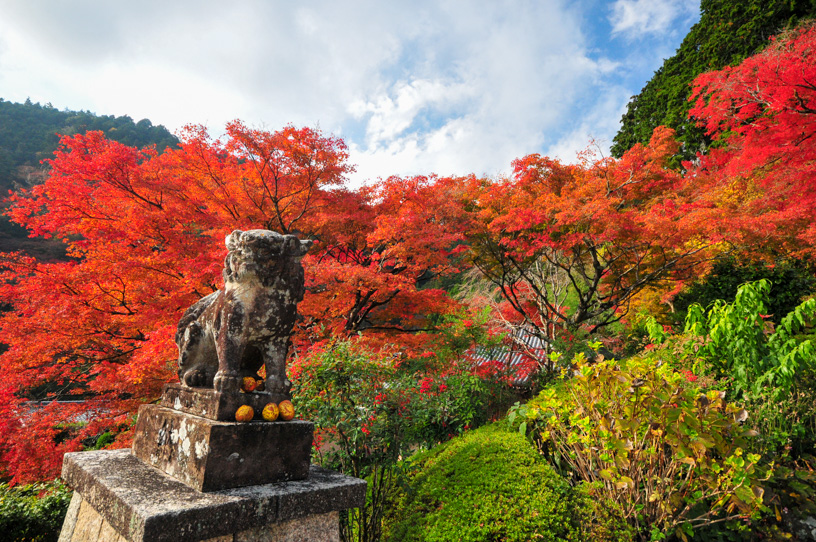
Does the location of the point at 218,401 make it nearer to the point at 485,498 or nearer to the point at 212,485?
the point at 212,485

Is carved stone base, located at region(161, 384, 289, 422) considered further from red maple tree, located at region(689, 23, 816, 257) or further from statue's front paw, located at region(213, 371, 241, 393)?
red maple tree, located at region(689, 23, 816, 257)

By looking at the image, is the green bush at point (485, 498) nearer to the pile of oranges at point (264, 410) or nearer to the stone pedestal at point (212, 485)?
the stone pedestal at point (212, 485)

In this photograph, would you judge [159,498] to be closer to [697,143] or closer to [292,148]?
[292,148]

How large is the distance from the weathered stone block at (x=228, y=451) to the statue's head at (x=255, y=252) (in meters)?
0.83

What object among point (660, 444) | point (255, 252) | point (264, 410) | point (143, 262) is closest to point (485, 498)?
point (660, 444)

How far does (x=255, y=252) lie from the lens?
224cm

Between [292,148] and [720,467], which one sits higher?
[292,148]

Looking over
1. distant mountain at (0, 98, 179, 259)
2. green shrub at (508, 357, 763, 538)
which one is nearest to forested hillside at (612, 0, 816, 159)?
green shrub at (508, 357, 763, 538)

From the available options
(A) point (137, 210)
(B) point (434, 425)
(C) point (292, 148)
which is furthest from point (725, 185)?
(A) point (137, 210)

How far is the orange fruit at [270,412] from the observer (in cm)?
216

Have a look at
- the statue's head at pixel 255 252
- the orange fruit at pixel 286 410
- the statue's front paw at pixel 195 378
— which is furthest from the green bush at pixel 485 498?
the statue's head at pixel 255 252

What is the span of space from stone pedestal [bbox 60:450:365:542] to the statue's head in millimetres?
1136

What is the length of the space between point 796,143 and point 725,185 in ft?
5.91

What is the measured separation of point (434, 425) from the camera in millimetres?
5707
